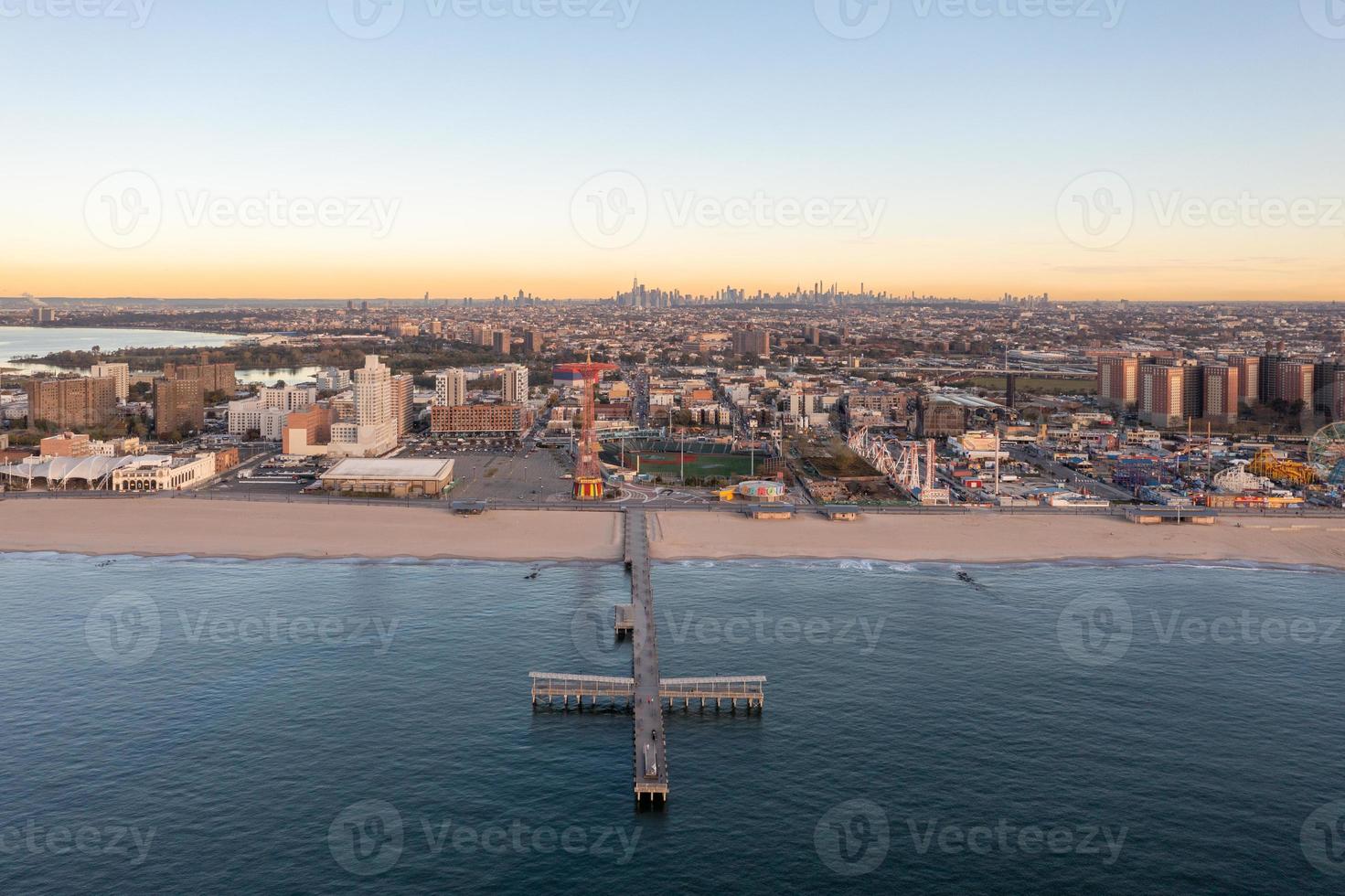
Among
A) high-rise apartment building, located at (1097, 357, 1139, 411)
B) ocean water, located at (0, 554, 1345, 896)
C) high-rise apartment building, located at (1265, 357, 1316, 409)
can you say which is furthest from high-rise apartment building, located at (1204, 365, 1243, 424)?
ocean water, located at (0, 554, 1345, 896)

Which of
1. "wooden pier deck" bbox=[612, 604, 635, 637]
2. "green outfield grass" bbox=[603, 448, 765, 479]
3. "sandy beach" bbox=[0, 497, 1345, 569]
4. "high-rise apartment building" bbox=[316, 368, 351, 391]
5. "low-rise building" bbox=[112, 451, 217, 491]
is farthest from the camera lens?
"high-rise apartment building" bbox=[316, 368, 351, 391]

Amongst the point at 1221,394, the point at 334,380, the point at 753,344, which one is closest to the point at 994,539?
the point at 1221,394

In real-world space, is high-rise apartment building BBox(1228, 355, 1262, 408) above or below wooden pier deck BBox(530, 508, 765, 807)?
Answer: above

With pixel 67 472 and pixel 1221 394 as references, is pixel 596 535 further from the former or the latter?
pixel 1221 394

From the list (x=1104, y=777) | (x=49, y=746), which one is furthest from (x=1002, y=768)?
(x=49, y=746)

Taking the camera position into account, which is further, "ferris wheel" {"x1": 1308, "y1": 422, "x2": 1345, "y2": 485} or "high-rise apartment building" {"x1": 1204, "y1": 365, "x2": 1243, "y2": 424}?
"high-rise apartment building" {"x1": 1204, "y1": 365, "x2": 1243, "y2": 424}

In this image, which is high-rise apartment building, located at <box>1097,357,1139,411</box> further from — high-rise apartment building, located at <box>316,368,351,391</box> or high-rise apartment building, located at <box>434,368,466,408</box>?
high-rise apartment building, located at <box>316,368,351,391</box>

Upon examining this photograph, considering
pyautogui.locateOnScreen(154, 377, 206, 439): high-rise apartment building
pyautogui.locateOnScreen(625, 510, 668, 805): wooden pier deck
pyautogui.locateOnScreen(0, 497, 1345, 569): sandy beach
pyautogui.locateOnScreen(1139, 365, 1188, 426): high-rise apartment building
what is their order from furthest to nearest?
pyautogui.locateOnScreen(1139, 365, 1188, 426): high-rise apartment building → pyautogui.locateOnScreen(154, 377, 206, 439): high-rise apartment building → pyautogui.locateOnScreen(0, 497, 1345, 569): sandy beach → pyautogui.locateOnScreen(625, 510, 668, 805): wooden pier deck
